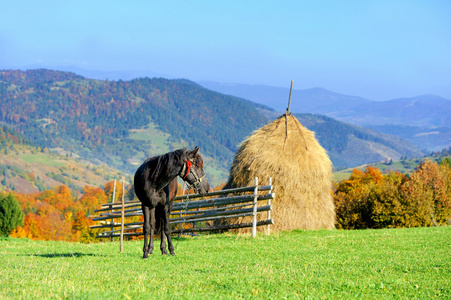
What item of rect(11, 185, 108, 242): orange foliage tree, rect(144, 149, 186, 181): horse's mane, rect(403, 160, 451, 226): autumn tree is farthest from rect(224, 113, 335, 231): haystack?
rect(11, 185, 108, 242): orange foliage tree

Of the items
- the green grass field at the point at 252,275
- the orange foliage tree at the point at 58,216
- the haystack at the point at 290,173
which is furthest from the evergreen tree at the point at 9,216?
the green grass field at the point at 252,275

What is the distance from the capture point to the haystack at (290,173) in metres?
18.8

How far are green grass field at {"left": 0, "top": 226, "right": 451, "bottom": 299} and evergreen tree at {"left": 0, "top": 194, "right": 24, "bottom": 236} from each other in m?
45.6

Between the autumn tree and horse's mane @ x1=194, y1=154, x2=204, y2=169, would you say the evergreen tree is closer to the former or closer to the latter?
the autumn tree

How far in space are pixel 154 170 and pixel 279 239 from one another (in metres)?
5.70

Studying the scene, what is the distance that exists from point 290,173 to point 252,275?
37.2 ft

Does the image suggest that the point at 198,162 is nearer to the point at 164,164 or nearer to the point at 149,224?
the point at 164,164

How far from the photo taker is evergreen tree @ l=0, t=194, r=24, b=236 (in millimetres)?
51750

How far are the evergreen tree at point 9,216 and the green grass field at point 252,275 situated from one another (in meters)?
45.6

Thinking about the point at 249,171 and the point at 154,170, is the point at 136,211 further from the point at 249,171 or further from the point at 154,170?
the point at 154,170

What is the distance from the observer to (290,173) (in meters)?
19.0

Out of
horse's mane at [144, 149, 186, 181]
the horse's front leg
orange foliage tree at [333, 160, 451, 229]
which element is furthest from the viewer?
orange foliage tree at [333, 160, 451, 229]

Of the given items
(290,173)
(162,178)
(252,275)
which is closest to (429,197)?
(290,173)

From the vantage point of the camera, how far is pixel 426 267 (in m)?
8.93
